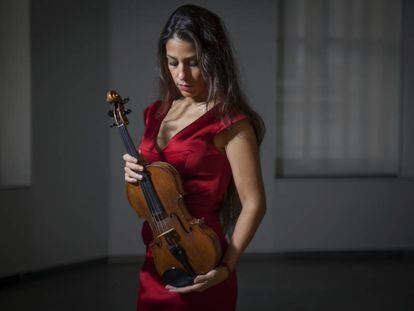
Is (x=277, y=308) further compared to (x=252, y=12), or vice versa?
(x=252, y=12)

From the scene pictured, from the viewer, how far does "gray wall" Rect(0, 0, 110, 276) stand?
→ 4.23 meters

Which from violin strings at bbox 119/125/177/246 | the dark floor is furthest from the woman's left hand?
the dark floor

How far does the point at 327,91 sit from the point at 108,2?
6.67 ft

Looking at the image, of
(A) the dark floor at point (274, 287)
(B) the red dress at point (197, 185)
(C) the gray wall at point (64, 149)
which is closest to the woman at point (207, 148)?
(B) the red dress at point (197, 185)

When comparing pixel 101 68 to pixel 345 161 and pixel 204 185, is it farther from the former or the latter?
pixel 204 185

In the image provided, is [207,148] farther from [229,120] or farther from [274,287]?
[274,287]

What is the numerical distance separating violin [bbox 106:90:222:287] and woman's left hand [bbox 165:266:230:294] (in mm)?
13

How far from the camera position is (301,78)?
5.16 metres

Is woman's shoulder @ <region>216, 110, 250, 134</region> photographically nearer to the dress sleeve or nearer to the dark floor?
the dress sleeve

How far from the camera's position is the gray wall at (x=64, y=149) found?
423cm

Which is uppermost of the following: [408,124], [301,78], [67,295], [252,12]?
[252,12]

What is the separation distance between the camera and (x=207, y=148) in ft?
4.74

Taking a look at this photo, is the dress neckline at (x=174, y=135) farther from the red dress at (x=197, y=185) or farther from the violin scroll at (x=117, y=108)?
the violin scroll at (x=117, y=108)

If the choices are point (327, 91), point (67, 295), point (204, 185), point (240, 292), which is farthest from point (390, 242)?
point (204, 185)
